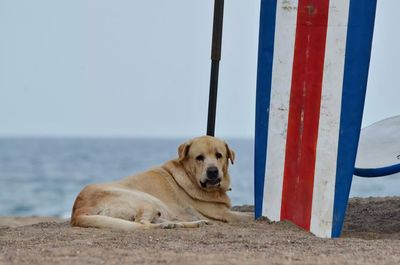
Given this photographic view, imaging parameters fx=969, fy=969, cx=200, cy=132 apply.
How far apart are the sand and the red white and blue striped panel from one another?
23 centimetres

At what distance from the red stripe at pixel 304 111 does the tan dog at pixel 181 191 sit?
2.53ft

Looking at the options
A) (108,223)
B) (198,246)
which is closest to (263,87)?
(108,223)

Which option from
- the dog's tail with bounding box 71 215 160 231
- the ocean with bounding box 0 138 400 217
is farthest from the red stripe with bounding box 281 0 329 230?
the ocean with bounding box 0 138 400 217

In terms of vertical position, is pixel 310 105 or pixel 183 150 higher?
pixel 310 105

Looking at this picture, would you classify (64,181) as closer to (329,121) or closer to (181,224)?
(181,224)

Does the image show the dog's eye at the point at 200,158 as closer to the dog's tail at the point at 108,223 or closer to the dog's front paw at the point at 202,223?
the dog's front paw at the point at 202,223

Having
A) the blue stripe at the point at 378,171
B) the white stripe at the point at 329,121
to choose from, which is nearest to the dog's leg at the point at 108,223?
the white stripe at the point at 329,121

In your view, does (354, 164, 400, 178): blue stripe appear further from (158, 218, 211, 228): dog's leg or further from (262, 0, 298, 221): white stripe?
(158, 218, 211, 228): dog's leg

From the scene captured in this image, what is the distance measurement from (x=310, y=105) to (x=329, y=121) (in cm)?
17

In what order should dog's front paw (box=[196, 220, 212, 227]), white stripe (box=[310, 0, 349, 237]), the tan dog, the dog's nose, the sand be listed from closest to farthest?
1. the sand
2. white stripe (box=[310, 0, 349, 237])
3. dog's front paw (box=[196, 220, 212, 227])
4. the tan dog
5. the dog's nose

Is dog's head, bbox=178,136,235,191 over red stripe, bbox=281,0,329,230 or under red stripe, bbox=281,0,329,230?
under

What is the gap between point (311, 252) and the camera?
5.15m

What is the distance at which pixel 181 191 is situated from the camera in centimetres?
757

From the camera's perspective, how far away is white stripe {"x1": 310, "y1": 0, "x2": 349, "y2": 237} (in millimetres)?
6434
